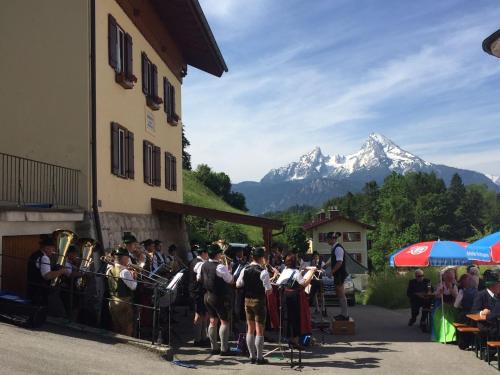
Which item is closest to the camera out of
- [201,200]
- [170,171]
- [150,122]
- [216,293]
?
[216,293]

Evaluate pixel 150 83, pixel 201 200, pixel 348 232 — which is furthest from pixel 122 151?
pixel 348 232

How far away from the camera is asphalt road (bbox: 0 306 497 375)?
7234 millimetres

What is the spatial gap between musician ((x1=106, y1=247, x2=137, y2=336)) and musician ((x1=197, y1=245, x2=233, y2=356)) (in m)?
1.20

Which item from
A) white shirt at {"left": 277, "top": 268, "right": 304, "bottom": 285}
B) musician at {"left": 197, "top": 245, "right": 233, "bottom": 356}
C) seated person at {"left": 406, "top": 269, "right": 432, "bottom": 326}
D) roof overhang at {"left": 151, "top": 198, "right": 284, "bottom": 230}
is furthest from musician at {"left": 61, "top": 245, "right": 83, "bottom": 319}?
seated person at {"left": 406, "top": 269, "right": 432, "bottom": 326}

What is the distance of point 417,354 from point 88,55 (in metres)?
8.91

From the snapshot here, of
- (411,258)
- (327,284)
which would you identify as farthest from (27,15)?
(327,284)

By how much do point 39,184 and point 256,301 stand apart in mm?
5786

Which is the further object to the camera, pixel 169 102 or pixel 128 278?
pixel 169 102

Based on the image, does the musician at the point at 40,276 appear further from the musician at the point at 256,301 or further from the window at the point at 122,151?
the window at the point at 122,151

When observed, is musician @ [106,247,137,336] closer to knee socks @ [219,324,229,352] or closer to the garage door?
knee socks @ [219,324,229,352]

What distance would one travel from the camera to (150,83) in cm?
1820

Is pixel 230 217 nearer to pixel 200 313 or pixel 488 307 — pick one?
pixel 200 313

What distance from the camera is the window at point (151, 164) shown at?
17688mm

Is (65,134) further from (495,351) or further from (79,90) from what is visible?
(495,351)
